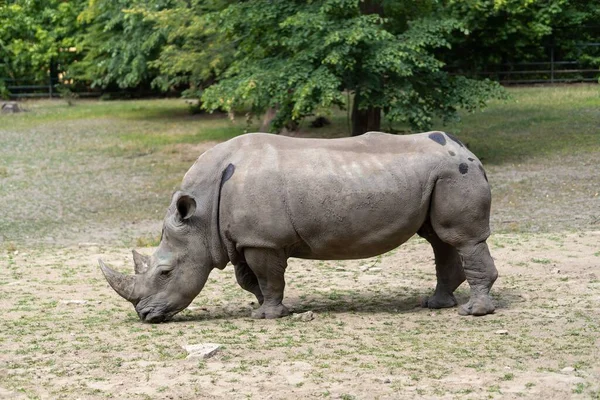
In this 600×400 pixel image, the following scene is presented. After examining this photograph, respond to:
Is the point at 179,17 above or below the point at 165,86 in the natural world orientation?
above

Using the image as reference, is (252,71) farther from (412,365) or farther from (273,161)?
(412,365)

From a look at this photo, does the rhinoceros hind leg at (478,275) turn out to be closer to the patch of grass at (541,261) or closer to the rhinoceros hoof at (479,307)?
the rhinoceros hoof at (479,307)

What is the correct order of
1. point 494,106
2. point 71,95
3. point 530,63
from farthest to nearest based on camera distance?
1. point 71,95
2. point 530,63
3. point 494,106

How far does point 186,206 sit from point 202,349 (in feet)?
6.09

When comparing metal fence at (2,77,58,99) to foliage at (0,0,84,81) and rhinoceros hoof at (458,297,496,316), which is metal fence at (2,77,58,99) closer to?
foliage at (0,0,84,81)

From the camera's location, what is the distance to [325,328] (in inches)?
366

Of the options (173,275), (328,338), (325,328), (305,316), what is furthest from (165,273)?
(328,338)

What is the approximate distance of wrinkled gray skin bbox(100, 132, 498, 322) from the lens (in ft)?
31.5

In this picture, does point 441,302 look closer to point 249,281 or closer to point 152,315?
point 249,281

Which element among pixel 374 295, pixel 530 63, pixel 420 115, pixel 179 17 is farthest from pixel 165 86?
pixel 374 295

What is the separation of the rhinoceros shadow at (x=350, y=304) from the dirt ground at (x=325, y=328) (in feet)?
0.07

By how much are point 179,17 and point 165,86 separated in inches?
356

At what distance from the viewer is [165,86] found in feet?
114

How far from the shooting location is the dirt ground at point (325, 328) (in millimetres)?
7457
